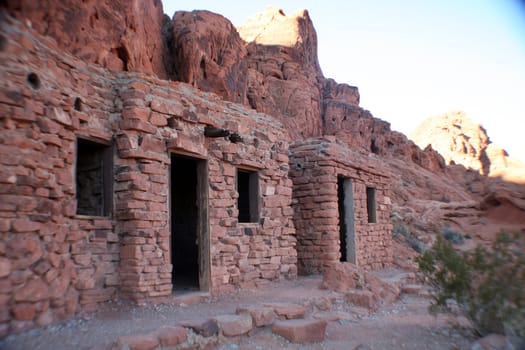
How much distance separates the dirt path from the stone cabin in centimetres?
23

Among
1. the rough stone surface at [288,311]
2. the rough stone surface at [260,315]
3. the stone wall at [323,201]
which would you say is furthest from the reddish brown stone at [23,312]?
the stone wall at [323,201]

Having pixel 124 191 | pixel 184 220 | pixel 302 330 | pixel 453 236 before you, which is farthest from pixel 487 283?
pixel 453 236

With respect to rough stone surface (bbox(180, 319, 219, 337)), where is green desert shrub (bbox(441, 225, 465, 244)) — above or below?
above

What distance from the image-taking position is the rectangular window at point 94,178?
6289 mm

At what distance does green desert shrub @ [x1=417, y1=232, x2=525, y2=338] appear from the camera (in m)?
5.02

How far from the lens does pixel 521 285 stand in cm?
511

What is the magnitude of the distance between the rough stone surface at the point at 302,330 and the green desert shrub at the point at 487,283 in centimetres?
151

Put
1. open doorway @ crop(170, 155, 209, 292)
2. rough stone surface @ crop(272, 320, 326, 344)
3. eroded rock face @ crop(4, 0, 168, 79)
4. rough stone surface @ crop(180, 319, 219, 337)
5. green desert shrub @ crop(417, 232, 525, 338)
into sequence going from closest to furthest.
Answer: rough stone surface @ crop(180, 319, 219, 337), green desert shrub @ crop(417, 232, 525, 338), rough stone surface @ crop(272, 320, 326, 344), eroded rock face @ crop(4, 0, 168, 79), open doorway @ crop(170, 155, 209, 292)

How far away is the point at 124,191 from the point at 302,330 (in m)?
3.00

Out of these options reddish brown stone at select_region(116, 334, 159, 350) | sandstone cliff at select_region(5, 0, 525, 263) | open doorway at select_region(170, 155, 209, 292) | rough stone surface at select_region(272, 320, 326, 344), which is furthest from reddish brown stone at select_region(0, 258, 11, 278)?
open doorway at select_region(170, 155, 209, 292)

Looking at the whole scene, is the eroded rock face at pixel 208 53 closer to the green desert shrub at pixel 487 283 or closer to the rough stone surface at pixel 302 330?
the rough stone surface at pixel 302 330

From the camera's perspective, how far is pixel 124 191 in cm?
618

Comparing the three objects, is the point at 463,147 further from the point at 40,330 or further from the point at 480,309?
the point at 40,330

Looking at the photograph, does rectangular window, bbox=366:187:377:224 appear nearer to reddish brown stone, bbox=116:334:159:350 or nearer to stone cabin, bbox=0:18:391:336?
Answer: stone cabin, bbox=0:18:391:336
